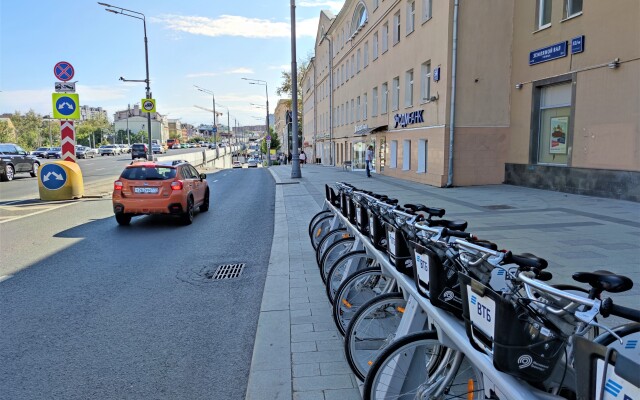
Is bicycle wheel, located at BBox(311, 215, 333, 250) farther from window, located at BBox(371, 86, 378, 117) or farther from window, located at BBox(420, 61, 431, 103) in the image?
window, located at BBox(371, 86, 378, 117)

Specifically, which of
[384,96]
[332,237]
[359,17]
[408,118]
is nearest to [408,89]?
[408,118]

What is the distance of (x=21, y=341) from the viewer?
4.10m

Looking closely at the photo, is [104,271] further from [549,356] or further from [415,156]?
[415,156]

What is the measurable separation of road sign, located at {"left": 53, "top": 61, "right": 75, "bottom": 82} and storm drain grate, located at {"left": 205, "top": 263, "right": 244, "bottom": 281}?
1199 centimetres

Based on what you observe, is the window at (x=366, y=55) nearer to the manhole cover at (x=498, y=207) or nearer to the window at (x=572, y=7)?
the window at (x=572, y=7)

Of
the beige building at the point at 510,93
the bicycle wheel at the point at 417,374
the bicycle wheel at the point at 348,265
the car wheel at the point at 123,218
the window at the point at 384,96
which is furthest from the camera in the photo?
the window at the point at 384,96

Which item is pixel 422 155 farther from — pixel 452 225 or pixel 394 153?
pixel 452 225

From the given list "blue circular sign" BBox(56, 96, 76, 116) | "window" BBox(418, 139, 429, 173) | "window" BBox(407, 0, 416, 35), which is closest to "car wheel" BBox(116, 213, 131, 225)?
"blue circular sign" BBox(56, 96, 76, 116)

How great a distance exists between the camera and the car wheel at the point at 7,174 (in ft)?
71.9

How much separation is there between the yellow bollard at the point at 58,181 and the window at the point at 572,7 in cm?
1656

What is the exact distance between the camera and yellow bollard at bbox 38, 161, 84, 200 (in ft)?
47.0

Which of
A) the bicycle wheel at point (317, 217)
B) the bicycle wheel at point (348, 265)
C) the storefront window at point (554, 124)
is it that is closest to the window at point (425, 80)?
the storefront window at point (554, 124)

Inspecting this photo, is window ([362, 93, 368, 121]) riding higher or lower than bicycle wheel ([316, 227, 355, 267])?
higher

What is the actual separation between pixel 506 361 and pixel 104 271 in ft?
19.6
